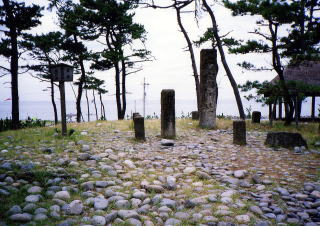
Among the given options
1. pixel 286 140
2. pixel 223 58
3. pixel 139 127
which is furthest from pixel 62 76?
pixel 223 58

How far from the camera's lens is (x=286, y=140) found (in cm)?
755

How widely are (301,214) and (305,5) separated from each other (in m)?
11.2

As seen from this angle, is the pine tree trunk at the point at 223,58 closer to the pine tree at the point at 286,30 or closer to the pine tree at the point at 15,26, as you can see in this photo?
the pine tree at the point at 286,30

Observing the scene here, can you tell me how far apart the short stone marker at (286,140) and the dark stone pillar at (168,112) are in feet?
9.90

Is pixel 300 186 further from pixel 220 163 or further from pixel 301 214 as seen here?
pixel 220 163

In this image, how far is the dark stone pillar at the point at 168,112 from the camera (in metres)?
8.70

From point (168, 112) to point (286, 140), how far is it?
141 inches

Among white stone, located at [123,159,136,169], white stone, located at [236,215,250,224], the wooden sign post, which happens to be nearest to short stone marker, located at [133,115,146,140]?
the wooden sign post

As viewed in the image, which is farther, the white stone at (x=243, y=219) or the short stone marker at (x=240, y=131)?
the short stone marker at (x=240, y=131)

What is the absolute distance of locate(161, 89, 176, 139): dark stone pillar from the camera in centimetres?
870

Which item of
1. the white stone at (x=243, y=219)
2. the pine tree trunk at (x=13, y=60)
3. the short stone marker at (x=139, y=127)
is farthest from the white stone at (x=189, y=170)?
the pine tree trunk at (x=13, y=60)

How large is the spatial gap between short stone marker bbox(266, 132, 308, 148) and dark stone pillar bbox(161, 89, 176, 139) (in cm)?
302

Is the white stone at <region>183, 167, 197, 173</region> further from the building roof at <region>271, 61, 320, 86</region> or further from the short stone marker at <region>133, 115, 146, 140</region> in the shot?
the building roof at <region>271, 61, 320, 86</region>

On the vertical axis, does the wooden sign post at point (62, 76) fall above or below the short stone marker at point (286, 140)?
above
